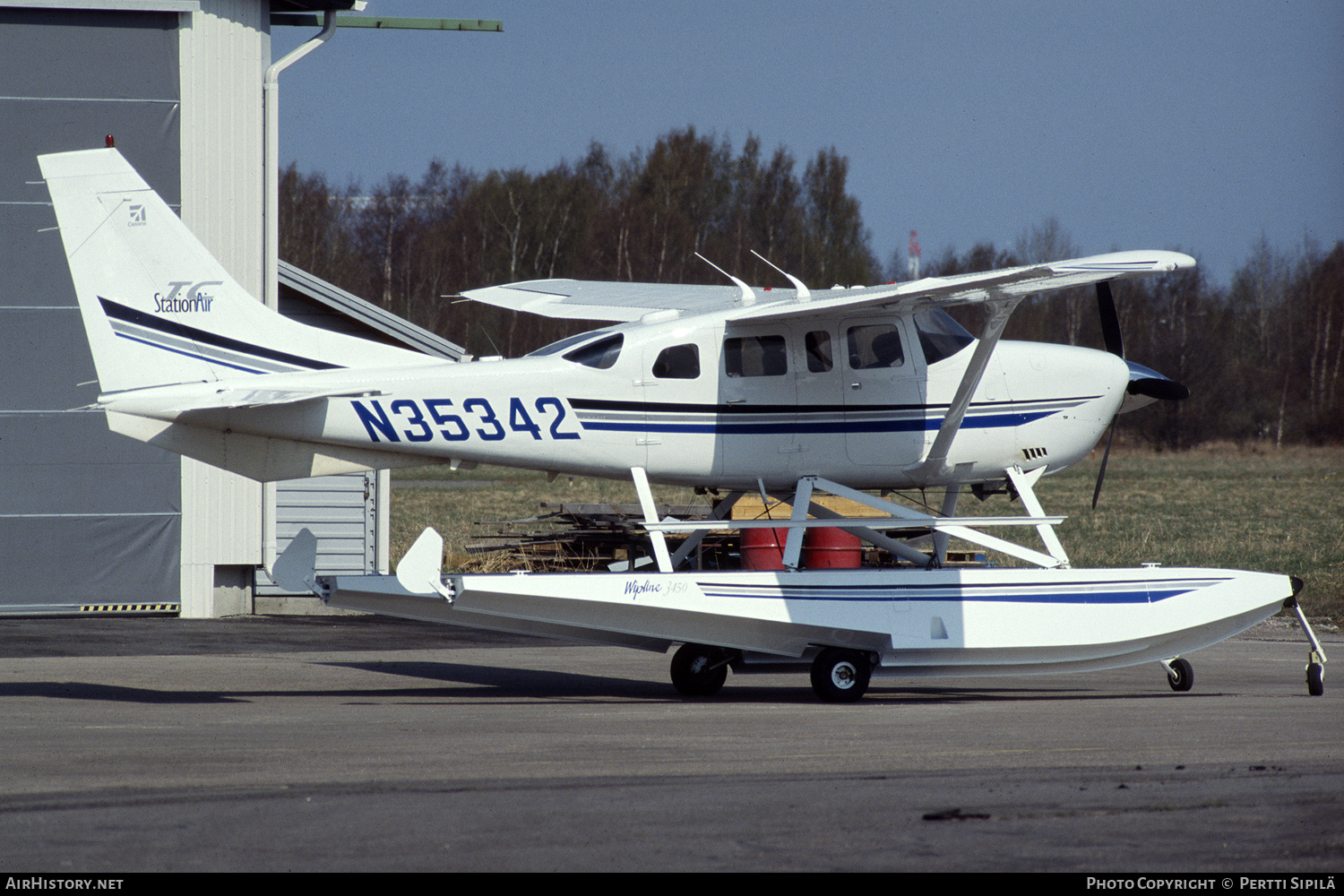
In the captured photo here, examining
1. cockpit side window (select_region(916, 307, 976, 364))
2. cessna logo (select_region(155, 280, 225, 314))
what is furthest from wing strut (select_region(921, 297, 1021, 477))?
cessna logo (select_region(155, 280, 225, 314))

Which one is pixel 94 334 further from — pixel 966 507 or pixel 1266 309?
pixel 1266 309

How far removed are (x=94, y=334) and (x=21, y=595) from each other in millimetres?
7605

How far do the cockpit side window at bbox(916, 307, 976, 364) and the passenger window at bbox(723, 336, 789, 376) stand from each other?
4.10ft

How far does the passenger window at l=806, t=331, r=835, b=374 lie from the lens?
11.1m

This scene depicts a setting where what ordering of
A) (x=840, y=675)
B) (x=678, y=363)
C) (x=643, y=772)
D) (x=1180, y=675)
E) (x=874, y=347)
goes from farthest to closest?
1. (x=874, y=347)
2. (x=1180, y=675)
3. (x=678, y=363)
4. (x=840, y=675)
5. (x=643, y=772)

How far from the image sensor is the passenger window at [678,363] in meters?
10.9

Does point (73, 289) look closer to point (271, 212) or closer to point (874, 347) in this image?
point (271, 212)

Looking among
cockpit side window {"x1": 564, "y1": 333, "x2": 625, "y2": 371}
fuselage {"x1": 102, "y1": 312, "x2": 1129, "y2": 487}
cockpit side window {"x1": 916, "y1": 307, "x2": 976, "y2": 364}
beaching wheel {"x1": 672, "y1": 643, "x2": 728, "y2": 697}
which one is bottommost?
beaching wheel {"x1": 672, "y1": 643, "x2": 728, "y2": 697}

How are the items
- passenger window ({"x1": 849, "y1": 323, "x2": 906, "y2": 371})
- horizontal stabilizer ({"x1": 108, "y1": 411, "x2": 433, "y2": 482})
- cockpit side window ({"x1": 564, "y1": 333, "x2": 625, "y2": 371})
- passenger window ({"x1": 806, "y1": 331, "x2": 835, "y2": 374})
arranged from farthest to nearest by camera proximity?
passenger window ({"x1": 849, "y1": 323, "x2": 906, "y2": 371}) < passenger window ({"x1": 806, "y1": 331, "x2": 835, "y2": 374}) < cockpit side window ({"x1": 564, "y1": 333, "x2": 625, "y2": 371}) < horizontal stabilizer ({"x1": 108, "y1": 411, "x2": 433, "y2": 482})

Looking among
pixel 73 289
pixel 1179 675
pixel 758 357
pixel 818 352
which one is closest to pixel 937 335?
pixel 818 352

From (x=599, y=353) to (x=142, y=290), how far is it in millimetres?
3516

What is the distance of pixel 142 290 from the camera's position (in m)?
10.3

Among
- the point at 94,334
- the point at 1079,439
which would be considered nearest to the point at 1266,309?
the point at 1079,439

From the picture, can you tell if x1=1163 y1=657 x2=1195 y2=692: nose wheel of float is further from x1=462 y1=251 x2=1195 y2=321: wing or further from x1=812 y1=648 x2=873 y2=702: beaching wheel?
x1=462 y1=251 x2=1195 y2=321: wing
